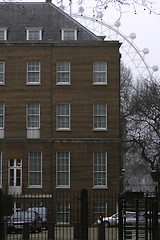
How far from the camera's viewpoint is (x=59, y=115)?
5059 cm

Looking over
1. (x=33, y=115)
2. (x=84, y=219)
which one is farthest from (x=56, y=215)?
(x=84, y=219)

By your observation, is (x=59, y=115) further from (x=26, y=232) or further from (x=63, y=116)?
(x=26, y=232)

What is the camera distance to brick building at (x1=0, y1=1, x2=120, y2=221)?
→ 163 ft

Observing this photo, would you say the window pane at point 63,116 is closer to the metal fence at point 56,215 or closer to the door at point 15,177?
the door at point 15,177

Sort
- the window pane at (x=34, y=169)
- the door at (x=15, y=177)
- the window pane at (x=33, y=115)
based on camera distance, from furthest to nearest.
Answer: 1. the window pane at (x=33, y=115)
2. the window pane at (x=34, y=169)
3. the door at (x=15, y=177)

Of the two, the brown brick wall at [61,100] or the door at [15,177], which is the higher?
the brown brick wall at [61,100]

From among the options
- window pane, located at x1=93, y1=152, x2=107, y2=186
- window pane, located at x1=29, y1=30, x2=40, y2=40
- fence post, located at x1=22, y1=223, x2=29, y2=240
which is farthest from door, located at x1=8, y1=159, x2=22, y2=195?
fence post, located at x1=22, y1=223, x2=29, y2=240

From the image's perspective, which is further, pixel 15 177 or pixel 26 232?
pixel 15 177

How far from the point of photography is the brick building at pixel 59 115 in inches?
1957

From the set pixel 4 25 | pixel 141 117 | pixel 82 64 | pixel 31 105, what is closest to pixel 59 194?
pixel 31 105

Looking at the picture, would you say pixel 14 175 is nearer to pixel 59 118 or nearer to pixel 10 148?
pixel 10 148

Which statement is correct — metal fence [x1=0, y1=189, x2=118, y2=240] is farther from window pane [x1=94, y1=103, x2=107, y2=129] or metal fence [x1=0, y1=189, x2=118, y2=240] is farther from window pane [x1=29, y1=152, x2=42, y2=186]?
window pane [x1=94, y1=103, x2=107, y2=129]

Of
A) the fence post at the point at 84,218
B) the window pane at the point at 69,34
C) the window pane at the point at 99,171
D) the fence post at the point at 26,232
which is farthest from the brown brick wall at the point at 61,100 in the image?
the fence post at the point at 84,218

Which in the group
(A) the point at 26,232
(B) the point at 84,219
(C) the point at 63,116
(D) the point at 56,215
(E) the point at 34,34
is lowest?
(D) the point at 56,215
